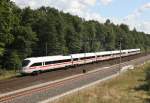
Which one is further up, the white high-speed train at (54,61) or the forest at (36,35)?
the forest at (36,35)

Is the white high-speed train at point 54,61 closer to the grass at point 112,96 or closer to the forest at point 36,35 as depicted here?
the forest at point 36,35

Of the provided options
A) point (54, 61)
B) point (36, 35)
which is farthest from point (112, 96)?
point (36, 35)

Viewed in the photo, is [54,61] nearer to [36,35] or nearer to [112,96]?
[36,35]

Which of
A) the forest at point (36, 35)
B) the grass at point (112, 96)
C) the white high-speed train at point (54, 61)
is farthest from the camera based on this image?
the forest at point (36, 35)

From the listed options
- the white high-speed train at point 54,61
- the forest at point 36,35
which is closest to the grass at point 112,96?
the white high-speed train at point 54,61

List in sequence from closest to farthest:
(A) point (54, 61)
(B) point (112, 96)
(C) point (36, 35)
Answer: (B) point (112, 96), (A) point (54, 61), (C) point (36, 35)

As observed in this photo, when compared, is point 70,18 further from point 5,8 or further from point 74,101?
point 74,101

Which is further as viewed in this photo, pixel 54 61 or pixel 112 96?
pixel 54 61

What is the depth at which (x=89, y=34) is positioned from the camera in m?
150

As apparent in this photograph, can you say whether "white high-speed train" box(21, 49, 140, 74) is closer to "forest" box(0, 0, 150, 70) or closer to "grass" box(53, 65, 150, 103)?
"forest" box(0, 0, 150, 70)

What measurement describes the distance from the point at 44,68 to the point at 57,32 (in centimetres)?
4127

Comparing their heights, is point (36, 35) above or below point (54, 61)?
above

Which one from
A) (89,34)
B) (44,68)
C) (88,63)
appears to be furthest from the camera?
(89,34)

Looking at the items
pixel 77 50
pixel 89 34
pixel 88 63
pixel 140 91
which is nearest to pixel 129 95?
pixel 140 91
